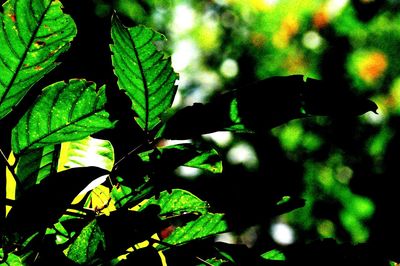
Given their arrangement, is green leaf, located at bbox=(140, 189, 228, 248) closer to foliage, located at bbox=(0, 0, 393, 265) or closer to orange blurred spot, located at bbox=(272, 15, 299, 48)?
foliage, located at bbox=(0, 0, 393, 265)

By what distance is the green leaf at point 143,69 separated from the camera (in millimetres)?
533

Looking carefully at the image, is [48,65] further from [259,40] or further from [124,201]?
[259,40]

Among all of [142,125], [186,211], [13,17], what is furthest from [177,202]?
[13,17]

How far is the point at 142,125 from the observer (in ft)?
1.95

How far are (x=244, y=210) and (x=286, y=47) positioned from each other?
3.11 metres

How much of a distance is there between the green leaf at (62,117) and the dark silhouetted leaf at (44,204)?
8cm

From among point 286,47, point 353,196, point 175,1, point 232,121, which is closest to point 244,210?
point 232,121

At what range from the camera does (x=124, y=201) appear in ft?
2.07

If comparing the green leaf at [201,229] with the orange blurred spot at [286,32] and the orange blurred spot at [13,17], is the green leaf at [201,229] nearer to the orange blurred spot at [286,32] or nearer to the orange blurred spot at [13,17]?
the orange blurred spot at [13,17]

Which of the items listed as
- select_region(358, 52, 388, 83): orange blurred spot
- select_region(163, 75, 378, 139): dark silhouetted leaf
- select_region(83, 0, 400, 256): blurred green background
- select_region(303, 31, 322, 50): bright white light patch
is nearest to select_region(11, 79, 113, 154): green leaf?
select_region(163, 75, 378, 139): dark silhouetted leaf

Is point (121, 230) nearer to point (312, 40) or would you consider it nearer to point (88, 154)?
point (88, 154)

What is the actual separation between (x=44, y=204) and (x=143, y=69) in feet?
0.69

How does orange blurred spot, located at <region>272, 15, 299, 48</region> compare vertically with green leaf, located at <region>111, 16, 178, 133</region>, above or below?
above

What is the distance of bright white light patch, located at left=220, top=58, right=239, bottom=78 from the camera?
358 cm
